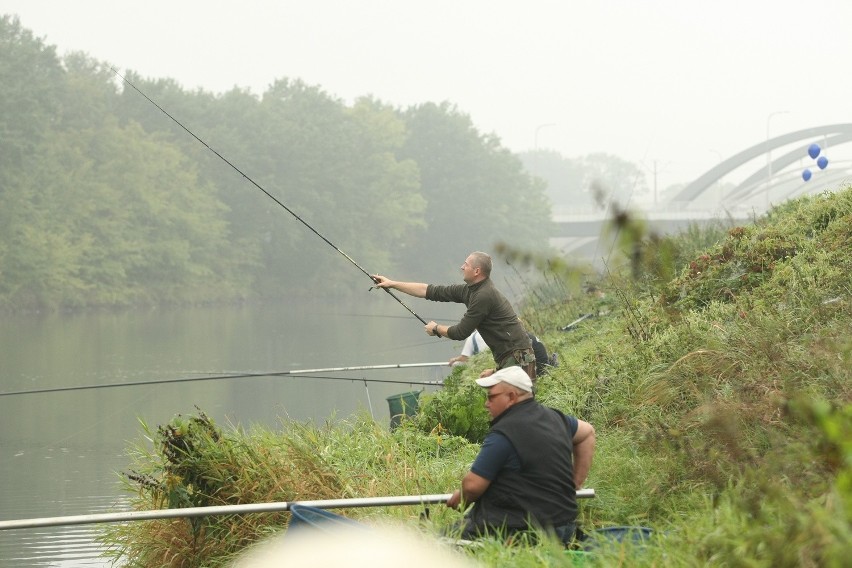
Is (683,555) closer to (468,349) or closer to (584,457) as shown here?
(584,457)

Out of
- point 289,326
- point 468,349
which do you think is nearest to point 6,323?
point 289,326

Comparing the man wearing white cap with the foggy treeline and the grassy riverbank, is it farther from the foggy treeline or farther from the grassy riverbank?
Answer: the foggy treeline

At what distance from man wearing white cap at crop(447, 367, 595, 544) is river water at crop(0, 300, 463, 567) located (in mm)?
2681

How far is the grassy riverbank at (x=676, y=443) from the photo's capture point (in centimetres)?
466

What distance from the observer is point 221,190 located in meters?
64.5

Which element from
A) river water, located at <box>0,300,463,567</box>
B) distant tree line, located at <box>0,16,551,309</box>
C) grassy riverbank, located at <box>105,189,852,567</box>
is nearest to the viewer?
grassy riverbank, located at <box>105,189,852,567</box>

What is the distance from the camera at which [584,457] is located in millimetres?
5938

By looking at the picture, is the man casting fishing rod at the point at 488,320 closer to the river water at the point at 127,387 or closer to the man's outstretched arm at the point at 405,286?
the man's outstretched arm at the point at 405,286

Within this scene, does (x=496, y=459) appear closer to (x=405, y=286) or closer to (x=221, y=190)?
(x=405, y=286)

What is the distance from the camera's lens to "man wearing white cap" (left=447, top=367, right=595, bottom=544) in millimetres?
5535

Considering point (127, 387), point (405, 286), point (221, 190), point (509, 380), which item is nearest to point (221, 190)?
point (221, 190)

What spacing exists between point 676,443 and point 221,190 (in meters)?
59.3

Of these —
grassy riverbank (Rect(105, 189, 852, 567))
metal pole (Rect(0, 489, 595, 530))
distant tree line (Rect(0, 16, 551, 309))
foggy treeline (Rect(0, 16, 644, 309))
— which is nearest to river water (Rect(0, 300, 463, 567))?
grassy riverbank (Rect(105, 189, 852, 567))

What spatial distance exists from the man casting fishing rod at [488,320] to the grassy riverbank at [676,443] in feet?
1.71
